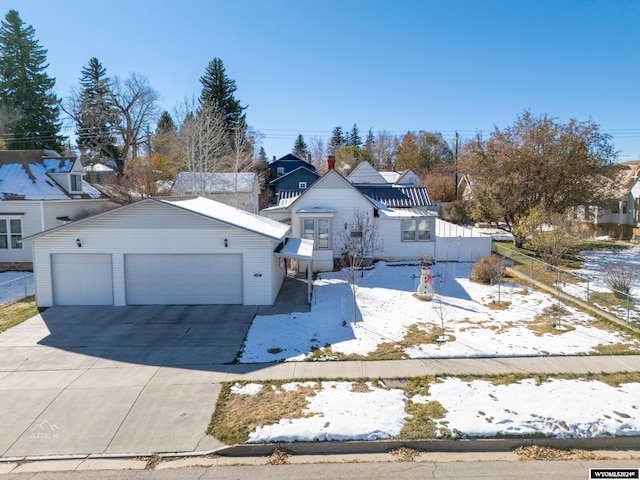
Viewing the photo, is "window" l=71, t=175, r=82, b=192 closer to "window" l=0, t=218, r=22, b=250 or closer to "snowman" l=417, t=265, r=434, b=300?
"window" l=0, t=218, r=22, b=250

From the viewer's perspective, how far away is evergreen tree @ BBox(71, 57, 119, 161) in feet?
152

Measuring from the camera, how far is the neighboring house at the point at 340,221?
22078 millimetres

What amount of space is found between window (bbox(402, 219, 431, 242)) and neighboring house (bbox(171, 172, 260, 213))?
49.3ft

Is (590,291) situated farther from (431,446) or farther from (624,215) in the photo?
(624,215)

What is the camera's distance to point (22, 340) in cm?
1235

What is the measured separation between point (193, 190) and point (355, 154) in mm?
47416

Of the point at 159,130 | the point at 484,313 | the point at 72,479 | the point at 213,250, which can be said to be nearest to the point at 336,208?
the point at 213,250

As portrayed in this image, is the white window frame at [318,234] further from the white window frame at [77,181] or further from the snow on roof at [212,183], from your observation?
the white window frame at [77,181]

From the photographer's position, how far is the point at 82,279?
16.0 m


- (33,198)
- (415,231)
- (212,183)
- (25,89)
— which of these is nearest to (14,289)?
(33,198)

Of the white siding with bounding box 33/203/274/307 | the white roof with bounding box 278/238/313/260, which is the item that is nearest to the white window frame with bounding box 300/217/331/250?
the white roof with bounding box 278/238/313/260

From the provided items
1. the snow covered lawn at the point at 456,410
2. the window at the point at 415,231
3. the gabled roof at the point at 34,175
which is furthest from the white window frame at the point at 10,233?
the window at the point at 415,231

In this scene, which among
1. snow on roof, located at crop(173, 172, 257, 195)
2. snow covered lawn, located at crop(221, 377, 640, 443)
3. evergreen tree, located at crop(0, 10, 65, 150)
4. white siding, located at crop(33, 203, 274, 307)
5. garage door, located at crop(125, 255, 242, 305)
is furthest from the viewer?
evergreen tree, located at crop(0, 10, 65, 150)

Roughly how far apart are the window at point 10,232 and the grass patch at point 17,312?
7.88 m
